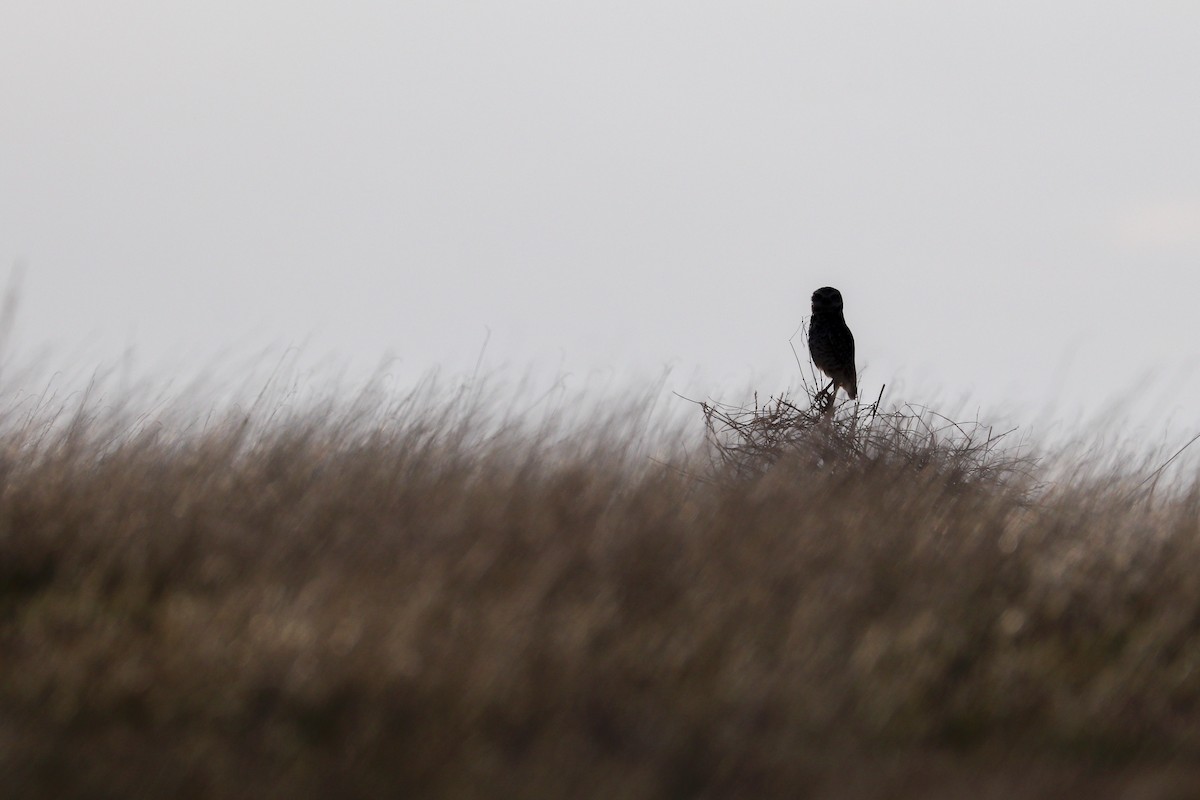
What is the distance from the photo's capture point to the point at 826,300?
6.70m

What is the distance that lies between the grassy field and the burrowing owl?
0.35 m

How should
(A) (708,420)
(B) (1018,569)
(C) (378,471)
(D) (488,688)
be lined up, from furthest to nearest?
(A) (708,420)
(C) (378,471)
(B) (1018,569)
(D) (488,688)

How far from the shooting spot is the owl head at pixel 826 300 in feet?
22.0

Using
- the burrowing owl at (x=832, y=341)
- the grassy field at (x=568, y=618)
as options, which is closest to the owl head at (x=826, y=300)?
the burrowing owl at (x=832, y=341)

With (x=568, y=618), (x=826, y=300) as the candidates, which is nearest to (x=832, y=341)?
(x=826, y=300)

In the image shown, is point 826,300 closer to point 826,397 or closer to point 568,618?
point 826,397

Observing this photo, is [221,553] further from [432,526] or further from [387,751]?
[387,751]

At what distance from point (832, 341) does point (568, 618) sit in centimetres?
300

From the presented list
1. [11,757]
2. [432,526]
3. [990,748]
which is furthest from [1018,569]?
[11,757]

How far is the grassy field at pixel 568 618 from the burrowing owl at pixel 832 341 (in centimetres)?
35

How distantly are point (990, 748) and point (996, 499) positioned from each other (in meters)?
2.24

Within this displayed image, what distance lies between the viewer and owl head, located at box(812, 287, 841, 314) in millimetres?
6695

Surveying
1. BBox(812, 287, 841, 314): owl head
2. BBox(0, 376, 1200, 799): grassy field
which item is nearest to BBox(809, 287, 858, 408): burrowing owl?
BBox(812, 287, 841, 314): owl head

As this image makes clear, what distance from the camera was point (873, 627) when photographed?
14.1 ft
